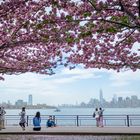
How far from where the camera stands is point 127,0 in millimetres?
14523

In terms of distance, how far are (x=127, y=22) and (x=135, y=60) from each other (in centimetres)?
1057

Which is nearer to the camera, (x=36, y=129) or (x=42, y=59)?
(x=42, y=59)

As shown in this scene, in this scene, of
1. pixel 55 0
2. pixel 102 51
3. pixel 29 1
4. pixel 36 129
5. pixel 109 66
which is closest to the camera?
pixel 55 0

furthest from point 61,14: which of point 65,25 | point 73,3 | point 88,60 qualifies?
point 88,60

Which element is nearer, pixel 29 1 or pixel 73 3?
pixel 73 3

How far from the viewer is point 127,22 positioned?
13.9 m

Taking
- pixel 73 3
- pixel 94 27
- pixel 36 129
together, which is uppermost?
pixel 73 3

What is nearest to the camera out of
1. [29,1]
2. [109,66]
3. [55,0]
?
[55,0]

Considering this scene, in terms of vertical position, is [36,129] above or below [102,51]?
below

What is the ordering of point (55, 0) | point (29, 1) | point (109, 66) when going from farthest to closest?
point (109, 66) < point (29, 1) < point (55, 0)

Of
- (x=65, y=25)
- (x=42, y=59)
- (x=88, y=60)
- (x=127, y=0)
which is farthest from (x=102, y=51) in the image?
Answer: (x=127, y=0)

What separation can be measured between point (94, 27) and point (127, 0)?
159 centimetres

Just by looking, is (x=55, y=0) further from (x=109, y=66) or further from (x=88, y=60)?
(x=109, y=66)

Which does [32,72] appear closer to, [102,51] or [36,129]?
[36,129]
